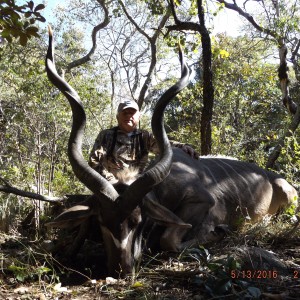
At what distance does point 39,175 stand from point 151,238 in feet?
5.71

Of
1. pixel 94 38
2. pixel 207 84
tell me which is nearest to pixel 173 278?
pixel 207 84

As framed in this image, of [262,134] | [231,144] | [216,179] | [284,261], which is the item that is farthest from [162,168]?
[262,134]

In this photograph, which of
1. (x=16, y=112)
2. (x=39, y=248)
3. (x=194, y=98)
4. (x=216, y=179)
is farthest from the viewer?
(x=194, y=98)

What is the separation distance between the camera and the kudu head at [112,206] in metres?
2.88

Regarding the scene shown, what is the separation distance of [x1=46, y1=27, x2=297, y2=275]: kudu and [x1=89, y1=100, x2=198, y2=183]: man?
1.13ft

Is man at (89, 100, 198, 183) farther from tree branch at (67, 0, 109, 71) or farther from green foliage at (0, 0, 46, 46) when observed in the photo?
tree branch at (67, 0, 109, 71)

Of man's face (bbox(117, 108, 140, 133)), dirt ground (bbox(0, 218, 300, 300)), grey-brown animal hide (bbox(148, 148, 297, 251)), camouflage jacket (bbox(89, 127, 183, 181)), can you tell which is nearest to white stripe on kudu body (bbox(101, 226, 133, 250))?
dirt ground (bbox(0, 218, 300, 300))

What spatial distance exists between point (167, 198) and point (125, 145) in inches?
26.0

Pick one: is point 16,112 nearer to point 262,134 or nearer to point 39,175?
point 39,175

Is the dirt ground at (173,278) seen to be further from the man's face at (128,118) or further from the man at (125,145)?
the man's face at (128,118)

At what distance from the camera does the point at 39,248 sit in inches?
135

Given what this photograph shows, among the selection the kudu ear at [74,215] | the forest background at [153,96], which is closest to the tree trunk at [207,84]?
the forest background at [153,96]

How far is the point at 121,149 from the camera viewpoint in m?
3.97

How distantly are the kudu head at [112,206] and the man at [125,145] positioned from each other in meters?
0.71
